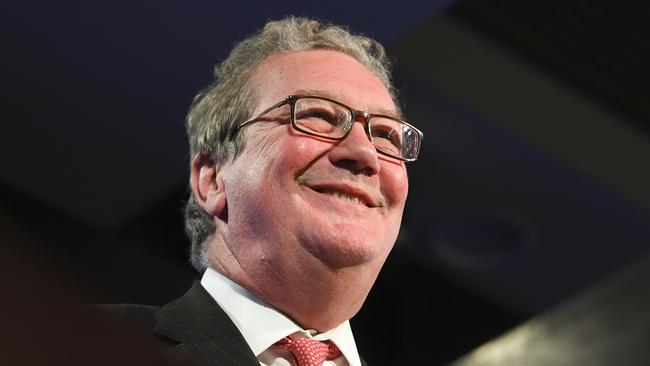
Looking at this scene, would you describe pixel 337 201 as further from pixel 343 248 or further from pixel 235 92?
pixel 235 92

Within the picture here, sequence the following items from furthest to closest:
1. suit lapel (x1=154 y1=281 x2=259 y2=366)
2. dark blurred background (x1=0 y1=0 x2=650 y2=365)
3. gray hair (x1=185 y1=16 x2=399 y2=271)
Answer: dark blurred background (x1=0 y1=0 x2=650 y2=365) < gray hair (x1=185 y1=16 x2=399 y2=271) < suit lapel (x1=154 y1=281 x2=259 y2=366)

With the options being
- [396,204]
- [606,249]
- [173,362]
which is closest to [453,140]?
[606,249]

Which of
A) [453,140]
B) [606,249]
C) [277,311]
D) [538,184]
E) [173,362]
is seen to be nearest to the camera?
[173,362]

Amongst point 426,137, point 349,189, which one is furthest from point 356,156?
point 426,137

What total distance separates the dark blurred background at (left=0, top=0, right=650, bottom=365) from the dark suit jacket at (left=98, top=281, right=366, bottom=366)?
→ 47.8 inches

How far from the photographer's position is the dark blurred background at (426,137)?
8.85 ft

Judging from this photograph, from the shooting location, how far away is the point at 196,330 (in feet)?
4.75

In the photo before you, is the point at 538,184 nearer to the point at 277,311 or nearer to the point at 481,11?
the point at 481,11

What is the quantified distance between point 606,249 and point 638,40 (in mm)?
1433

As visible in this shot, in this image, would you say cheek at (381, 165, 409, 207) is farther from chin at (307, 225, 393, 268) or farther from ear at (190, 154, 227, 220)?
ear at (190, 154, 227, 220)

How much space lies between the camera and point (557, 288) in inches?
172

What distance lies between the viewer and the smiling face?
1493mm

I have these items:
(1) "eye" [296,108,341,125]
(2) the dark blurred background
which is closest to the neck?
(1) "eye" [296,108,341,125]

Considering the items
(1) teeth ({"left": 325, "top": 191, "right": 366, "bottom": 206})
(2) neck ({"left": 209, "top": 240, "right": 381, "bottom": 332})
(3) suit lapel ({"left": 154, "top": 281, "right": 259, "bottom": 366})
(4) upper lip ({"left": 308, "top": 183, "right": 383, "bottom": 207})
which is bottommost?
(3) suit lapel ({"left": 154, "top": 281, "right": 259, "bottom": 366})
